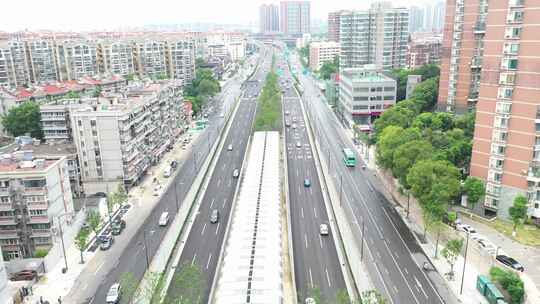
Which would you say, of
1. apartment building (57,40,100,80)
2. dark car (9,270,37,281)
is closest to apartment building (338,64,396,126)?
dark car (9,270,37,281)

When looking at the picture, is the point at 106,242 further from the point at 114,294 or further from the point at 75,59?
the point at 75,59

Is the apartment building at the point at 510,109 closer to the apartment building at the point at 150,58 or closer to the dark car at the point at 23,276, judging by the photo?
the dark car at the point at 23,276

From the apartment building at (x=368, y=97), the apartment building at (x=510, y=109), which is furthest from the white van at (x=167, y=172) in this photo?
the apartment building at (x=368, y=97)

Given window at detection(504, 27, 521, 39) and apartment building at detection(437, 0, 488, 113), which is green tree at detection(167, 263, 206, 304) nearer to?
window at detection(504, 27, 521, 39)

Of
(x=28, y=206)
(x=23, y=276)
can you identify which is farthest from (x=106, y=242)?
(x=28, y=206)

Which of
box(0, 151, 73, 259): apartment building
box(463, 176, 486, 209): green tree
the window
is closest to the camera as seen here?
box(0, 151, 73, 259): apartment building

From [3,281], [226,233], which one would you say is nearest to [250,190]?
[226,233]
